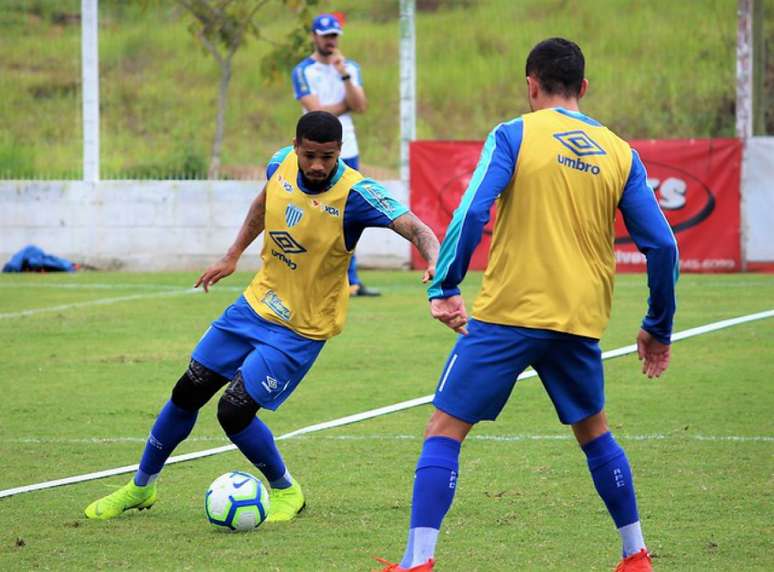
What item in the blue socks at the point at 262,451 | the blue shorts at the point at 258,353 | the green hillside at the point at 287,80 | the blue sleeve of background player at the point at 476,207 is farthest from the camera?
the green hillside at the point at 287,80

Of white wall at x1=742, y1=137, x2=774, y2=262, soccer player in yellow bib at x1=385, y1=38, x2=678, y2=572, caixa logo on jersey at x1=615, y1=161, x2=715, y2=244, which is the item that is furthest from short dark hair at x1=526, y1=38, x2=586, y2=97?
white wall at x1=742, y1=137, x2=774, y2=262

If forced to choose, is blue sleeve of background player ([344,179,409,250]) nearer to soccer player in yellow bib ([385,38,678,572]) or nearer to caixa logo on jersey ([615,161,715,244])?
soccer player in yellow bib ([385,38,678,572])

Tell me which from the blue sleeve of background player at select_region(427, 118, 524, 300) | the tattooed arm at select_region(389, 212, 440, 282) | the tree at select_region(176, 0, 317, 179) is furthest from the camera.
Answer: the tree at select_region(176, 0, 317, 179)

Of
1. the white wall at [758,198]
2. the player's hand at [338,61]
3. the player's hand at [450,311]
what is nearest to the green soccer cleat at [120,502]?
the player's hand at [450,311]

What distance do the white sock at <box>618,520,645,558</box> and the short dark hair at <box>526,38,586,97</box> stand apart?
154 centimetres

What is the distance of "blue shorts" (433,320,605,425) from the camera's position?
479cm

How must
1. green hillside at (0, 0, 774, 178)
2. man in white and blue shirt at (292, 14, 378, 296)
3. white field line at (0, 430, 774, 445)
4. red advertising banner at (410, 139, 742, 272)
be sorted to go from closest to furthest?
white field line at (0, 430, 774, 445) → man in white and blue shirt at (292, 14, 378, 296) → red advertising banner at (410, 139, 742, 272) → green hillside at (0, 0, 774, 178)

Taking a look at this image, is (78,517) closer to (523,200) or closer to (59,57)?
(523,200)

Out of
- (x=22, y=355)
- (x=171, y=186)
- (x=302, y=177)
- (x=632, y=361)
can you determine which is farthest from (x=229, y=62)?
(x=302, y=177)

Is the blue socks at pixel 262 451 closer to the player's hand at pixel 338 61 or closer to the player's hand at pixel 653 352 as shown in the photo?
the player's hand at pixel 653 352

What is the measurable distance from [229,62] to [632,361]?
9.44 metres

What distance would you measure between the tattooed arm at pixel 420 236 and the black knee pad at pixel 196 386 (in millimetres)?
1009

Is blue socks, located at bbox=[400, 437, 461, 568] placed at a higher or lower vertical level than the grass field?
higher

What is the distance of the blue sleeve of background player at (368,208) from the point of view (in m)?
5.90
